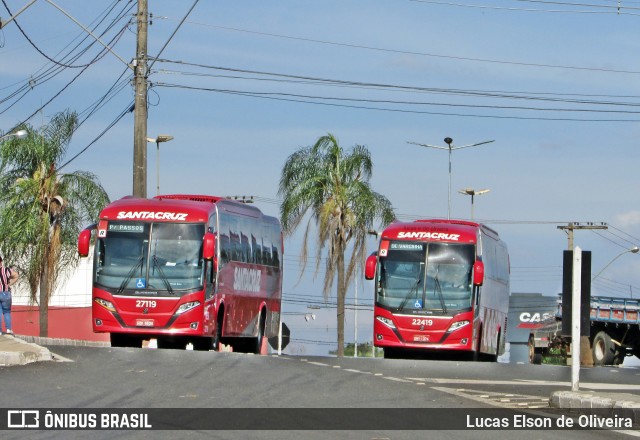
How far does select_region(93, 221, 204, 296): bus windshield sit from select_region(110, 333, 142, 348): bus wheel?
155cm

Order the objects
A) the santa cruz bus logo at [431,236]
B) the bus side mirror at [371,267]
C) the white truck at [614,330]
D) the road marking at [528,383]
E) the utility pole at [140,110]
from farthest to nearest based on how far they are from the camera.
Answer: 1. the white truck at [614,330]
2. the utility pole at [140,110]
3. the santa cruz bus logo at [431,236]
4. the bus side mirror at [371,267]
5. the road marking at [528,383]

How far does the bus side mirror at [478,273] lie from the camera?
1214 inches

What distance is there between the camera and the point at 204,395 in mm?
15102

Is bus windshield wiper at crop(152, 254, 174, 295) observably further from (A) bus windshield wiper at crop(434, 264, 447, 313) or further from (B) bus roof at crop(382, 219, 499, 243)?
(A) bus windshield wiper at crop(434, 264, 447, 313)

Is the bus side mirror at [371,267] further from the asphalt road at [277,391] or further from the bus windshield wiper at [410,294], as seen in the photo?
the asphalt road at [277,391]

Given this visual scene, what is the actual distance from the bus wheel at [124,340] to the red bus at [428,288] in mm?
5805

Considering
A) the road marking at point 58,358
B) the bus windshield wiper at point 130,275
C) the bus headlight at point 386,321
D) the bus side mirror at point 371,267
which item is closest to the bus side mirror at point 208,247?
the bus windshield wiper at point 130,275

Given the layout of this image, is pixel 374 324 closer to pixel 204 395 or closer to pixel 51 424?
pixel 204 395

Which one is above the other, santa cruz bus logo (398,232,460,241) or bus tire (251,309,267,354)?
santa cruz bus logo (398,232,460,241)

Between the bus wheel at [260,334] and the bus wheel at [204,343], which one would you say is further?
the bus wheel at [260,334]

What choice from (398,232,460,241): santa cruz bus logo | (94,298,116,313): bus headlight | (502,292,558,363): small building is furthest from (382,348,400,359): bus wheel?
(502,292,558,363): small building

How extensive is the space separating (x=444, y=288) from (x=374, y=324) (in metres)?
1.89

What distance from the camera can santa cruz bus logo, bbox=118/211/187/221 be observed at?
2786 centimetres

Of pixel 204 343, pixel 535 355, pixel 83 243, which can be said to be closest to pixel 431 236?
pixel 204 343
